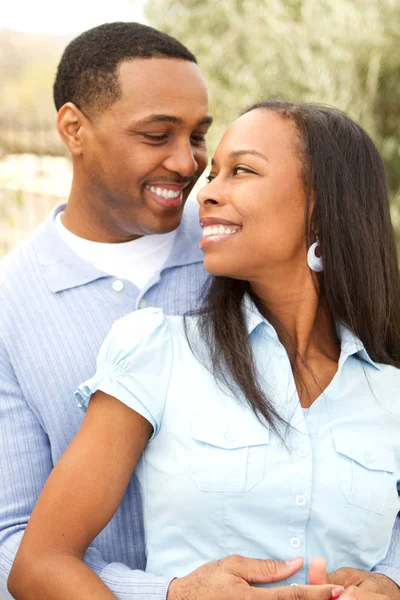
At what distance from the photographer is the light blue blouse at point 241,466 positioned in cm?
206

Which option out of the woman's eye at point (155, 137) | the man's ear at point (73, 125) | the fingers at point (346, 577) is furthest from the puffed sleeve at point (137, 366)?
the man's ear at point (73, 125)

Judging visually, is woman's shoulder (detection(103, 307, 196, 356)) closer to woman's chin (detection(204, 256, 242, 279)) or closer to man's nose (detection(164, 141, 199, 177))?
woman's chin (detection(204, 256, 242, 279))

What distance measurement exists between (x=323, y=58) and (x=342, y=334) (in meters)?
4.90

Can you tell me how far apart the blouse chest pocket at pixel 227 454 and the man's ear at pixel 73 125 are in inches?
45.3

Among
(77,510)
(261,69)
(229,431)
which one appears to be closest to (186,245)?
(229,431)

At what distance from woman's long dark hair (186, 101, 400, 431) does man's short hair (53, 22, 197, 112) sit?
0.56 m

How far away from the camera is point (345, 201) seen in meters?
2.31

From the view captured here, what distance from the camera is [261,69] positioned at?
723 cm

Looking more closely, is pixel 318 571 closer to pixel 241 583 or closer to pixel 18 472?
pixel 241 583

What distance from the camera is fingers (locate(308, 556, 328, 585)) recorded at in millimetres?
1942

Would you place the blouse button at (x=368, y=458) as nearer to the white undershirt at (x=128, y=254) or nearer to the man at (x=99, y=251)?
the man at (x=99, y=251)

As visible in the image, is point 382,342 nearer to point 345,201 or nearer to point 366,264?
point 366,264

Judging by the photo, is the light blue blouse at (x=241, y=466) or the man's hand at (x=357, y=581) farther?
the light blue blouse at (x=241, y=466)

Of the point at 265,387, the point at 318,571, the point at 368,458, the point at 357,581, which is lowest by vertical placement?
the point at 357,581
